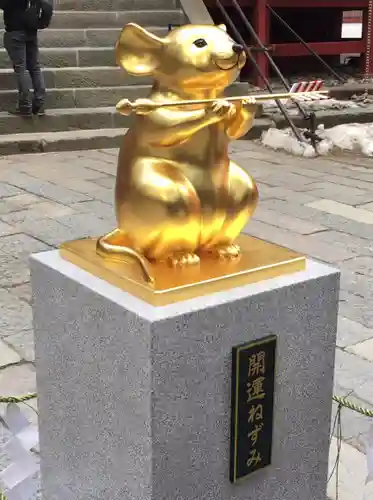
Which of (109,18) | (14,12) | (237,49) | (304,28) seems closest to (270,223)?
(237,49)

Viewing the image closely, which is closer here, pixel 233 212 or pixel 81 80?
pixel 233 212

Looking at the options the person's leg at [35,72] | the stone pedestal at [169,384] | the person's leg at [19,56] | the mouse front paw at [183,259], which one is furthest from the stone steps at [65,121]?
the mouse front paw at [183,259]

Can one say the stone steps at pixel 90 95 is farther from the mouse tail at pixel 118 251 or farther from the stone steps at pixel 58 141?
the mouse tail at pixel 118 251

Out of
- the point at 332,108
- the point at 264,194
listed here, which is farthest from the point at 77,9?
the point at 264,194

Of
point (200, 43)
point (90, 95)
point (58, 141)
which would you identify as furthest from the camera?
point (90, 95)

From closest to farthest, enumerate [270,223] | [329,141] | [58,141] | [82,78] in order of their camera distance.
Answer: [270,223]
[58,141]
[329,141]
[82,78]

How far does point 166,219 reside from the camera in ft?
5.78

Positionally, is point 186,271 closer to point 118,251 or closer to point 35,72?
point 118,251

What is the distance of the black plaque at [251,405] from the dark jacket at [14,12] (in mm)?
6271

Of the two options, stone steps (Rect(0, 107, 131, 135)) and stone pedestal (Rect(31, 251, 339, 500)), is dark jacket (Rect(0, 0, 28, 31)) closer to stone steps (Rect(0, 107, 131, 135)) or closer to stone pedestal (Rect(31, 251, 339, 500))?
stone steps (Rect(0, 107, 131, 135))

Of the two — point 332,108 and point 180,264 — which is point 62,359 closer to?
point 180,264

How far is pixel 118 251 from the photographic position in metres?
Answer: 1.85

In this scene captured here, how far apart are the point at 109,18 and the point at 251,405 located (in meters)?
8.36

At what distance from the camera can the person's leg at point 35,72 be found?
7512 millimetres
